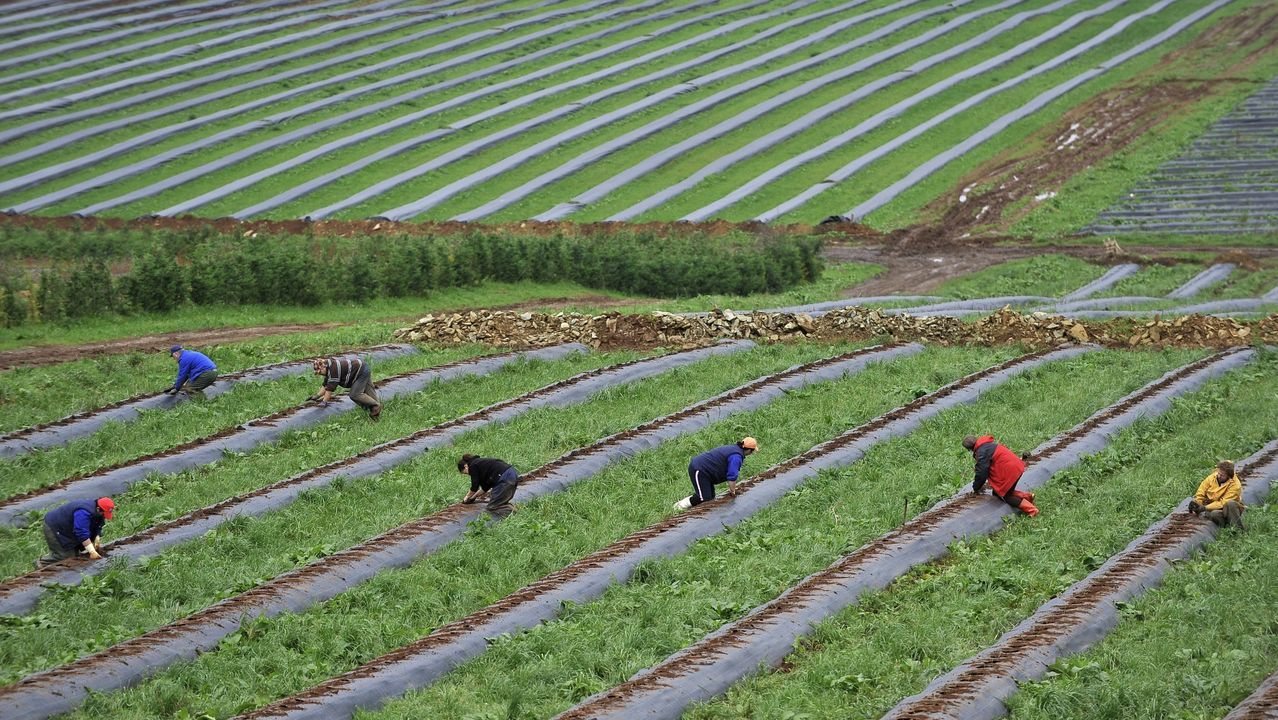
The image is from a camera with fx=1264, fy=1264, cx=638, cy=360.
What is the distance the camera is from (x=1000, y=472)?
56.2ft

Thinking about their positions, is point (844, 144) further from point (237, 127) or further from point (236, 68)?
point (236, 68)

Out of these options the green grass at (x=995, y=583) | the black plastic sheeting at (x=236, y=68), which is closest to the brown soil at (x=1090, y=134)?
the green grass at (x=995, y=583)

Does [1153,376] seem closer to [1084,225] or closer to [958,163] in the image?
[1084,225]

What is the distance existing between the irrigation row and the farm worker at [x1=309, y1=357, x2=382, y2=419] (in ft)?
14.7

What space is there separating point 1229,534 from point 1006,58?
54868mm

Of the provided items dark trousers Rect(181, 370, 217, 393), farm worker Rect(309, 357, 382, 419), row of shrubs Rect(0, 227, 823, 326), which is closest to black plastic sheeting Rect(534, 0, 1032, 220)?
row of shrubs Rect(0, 227, 823, 326)

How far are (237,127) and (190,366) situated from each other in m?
36.7

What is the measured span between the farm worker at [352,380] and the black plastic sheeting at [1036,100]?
29136 millimetres

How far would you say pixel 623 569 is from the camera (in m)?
15.5

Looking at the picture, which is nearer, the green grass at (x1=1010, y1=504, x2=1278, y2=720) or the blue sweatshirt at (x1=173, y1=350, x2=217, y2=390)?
the green grass at (x1=1010, y1=504, x2=1278, y2=720)

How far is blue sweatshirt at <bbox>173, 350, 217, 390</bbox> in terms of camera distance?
22.6 metres

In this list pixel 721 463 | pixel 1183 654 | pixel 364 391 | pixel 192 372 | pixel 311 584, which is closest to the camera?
pixel 1183 654

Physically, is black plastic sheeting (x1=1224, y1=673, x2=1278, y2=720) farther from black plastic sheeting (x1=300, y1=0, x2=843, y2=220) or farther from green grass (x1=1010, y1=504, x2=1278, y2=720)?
black plastic sheeting (x1=300, y1=0, x2=843, y2=220)

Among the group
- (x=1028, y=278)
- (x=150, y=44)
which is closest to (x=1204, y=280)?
(x=1028, y=278)
